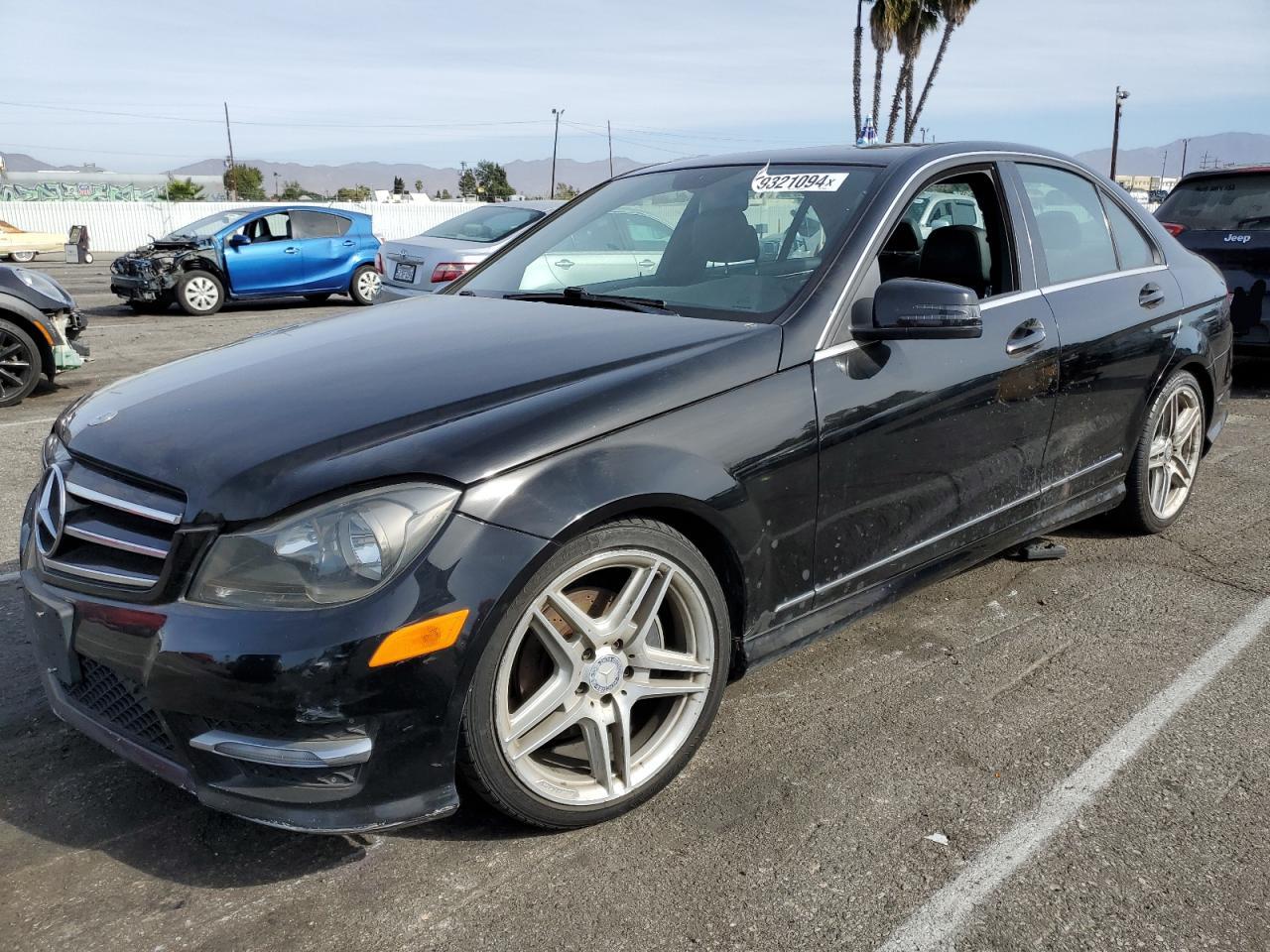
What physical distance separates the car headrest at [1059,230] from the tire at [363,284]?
13408mm

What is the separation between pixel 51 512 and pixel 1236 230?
318 inches

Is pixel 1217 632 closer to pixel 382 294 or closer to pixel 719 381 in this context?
pixel 719 381

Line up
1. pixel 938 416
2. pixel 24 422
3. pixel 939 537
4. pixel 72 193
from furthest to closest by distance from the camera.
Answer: pixel 72 193 < pixel 24 422 < pixel 939 537 < pixel 938 416

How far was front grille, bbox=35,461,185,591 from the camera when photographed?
7.61 ft

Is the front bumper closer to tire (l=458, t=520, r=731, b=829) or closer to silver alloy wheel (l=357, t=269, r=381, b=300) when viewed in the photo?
tire (l=458, t=520, r=731, b=829)

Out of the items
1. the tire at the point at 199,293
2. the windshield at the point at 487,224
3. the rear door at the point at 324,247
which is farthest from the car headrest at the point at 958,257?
the rear door at the point at 324,247

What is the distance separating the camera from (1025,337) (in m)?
3.59

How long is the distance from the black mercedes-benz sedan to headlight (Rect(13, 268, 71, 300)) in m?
5.92

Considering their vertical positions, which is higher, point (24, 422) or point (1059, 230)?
point (1059, 230)

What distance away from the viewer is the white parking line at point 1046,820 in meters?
2.25

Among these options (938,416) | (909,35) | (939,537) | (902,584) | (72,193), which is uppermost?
(909,35)

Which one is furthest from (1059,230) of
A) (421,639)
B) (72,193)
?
(72,193)

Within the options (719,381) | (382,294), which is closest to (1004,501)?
(719,381)

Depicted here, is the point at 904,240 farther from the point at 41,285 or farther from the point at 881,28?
the point at 881,28
